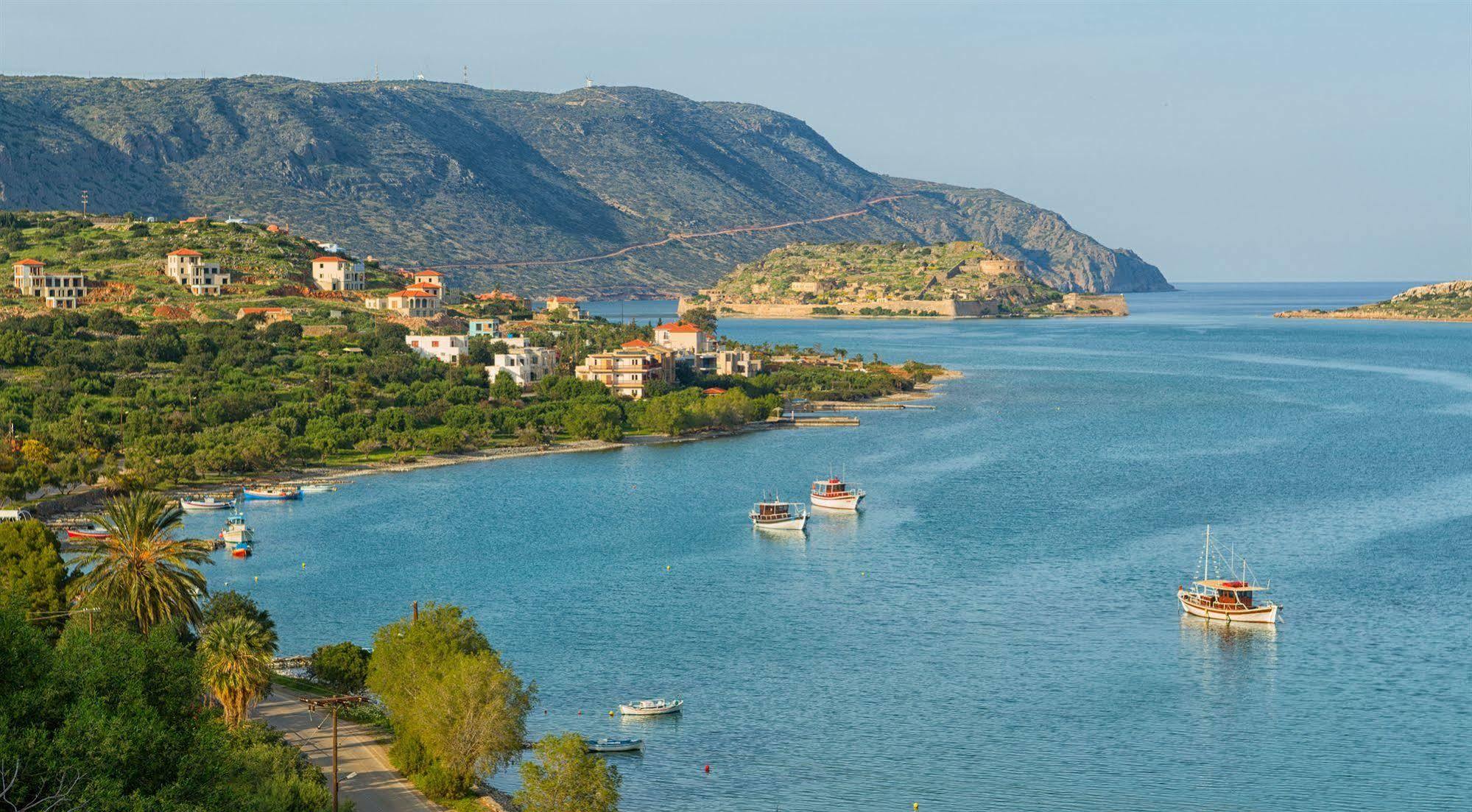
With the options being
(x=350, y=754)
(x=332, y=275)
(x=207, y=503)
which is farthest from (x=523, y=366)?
(x=350, y=754)

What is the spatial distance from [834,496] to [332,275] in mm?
84177

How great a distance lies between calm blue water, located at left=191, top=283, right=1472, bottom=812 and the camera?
4009cm

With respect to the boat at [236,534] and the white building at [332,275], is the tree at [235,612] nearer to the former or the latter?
the boat at [236,534]

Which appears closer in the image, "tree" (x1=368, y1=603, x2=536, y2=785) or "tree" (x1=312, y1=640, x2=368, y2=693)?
"tree" (x1=368, y1=603, x2=536, y2=785)

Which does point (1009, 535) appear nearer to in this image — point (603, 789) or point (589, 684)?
point (589, 684)

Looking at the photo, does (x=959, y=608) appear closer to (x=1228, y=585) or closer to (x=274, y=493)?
(x=1228, y=585)

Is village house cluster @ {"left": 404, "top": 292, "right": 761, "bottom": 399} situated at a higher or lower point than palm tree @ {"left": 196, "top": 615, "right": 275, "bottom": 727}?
higher

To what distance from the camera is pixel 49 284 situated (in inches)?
4980

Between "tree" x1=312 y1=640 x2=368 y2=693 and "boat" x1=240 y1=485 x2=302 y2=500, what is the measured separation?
37.3 meters

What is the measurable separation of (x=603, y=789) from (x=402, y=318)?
110769mm

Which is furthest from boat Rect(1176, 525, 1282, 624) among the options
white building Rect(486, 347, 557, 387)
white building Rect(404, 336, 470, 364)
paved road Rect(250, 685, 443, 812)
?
white building Rect(404, 336, 470, 364)

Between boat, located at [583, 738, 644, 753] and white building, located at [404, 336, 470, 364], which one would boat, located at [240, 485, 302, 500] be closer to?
white building, located at [404, 336, 470, 364]

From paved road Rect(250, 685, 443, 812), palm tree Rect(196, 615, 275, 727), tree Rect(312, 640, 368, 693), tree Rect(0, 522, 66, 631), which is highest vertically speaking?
tree Rect(0, 522, 66, 631)

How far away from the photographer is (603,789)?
3350 centimetres
